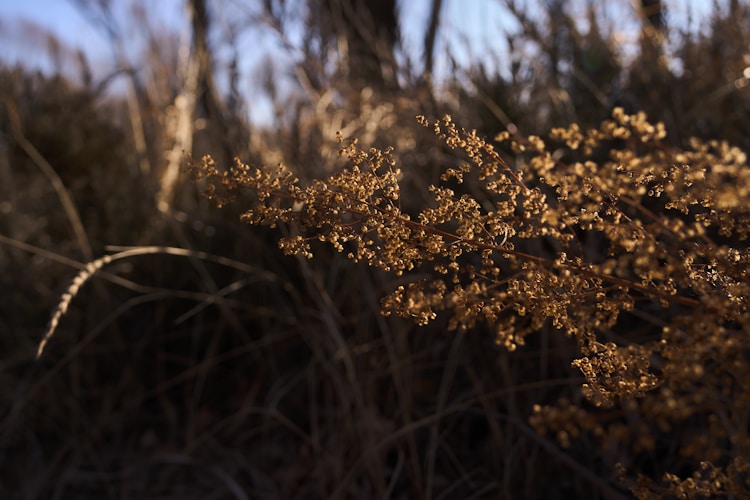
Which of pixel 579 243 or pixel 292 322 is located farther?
pixel 292 322

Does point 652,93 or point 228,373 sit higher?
point 652,93

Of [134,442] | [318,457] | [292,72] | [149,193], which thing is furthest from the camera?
[292,72]

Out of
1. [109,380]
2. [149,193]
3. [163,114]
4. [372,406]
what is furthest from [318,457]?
[163,114]

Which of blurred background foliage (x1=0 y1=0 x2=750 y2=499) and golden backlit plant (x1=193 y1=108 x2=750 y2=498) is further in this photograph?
blurred background foliage (x1=0 y1=0 x2=750 y2=499)

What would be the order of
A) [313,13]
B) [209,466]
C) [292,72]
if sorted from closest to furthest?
[209,466] < [313,13] < [292,72]

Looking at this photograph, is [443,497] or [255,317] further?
[255,317]

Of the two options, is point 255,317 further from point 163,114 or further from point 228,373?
point 163,114

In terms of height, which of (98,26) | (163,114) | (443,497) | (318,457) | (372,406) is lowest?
(443,497)

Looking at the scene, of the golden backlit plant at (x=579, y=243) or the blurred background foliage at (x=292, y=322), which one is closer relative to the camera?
the golden backlit plant at (x=579, y=243)
